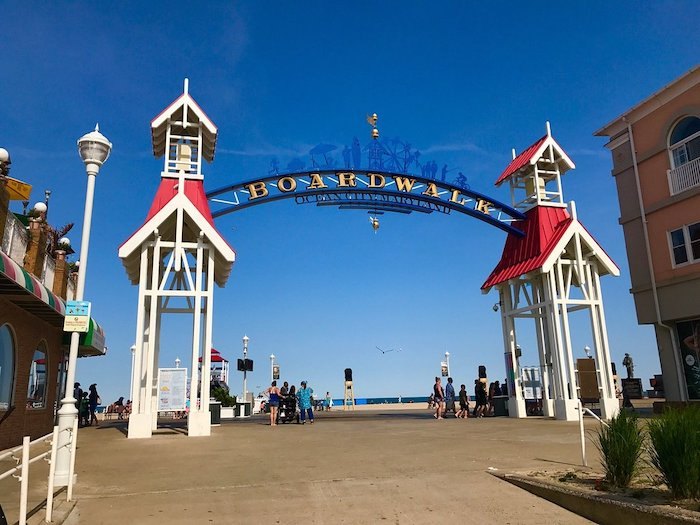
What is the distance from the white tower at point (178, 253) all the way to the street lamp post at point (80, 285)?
5109 millimetres

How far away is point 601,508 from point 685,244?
1677 centimetres

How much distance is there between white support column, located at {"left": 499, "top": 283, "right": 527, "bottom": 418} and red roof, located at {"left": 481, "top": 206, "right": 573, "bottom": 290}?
0.83m

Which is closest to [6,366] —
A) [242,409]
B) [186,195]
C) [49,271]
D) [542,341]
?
[49,271]

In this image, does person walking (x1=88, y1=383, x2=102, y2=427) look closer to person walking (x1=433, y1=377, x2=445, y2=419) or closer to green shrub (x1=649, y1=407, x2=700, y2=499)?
person walking (x1=433, y1=377, x2=445, y2=419)

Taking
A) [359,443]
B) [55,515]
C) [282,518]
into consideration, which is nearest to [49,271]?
[359,443]

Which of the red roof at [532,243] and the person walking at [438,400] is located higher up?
the red roof at [532,243]

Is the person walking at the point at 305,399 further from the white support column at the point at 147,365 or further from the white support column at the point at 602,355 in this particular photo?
the white support column at the point at 602,355

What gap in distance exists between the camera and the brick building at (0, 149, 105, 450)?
12.2m

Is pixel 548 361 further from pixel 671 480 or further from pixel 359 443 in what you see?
pixel 671 480

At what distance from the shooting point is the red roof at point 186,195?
16281mm

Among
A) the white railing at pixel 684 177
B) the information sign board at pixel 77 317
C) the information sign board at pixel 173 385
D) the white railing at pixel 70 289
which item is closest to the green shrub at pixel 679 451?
the information sign board at pixel 77 317

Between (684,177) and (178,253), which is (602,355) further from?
(178,253)

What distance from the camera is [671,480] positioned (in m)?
5.98

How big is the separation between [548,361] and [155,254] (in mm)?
15187
